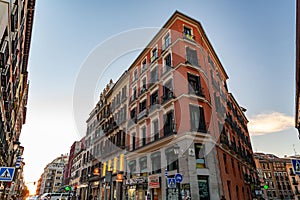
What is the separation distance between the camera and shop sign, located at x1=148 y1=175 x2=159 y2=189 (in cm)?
1903

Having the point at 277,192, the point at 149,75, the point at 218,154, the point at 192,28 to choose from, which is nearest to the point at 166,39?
the point at 192,28

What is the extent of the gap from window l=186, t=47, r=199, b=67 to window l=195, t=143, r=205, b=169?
857 cm

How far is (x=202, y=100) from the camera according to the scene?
20.1 meters

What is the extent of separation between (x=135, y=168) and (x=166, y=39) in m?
15.5

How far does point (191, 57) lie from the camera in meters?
22.1

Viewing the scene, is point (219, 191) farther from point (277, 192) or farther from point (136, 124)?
point (277, 192)

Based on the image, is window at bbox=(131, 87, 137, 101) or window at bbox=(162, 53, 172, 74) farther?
window at bbox=(131, 87, 137, 101)

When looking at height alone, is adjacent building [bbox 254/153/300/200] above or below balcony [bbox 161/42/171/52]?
below

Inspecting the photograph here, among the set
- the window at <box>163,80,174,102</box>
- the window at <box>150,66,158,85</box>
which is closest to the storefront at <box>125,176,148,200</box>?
the window at <box>163,80,174,102</box>

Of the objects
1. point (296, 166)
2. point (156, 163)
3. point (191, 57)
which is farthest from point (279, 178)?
point (296, 166)

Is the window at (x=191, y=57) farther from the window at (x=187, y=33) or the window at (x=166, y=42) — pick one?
the window at (x=166, y=42)

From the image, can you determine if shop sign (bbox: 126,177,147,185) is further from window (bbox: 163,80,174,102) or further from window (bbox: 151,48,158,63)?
window (bbox: 151,48,158,63)

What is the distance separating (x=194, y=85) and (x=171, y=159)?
773cm

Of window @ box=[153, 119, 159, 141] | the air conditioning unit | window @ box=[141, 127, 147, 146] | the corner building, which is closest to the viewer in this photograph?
the air conditioning unit
